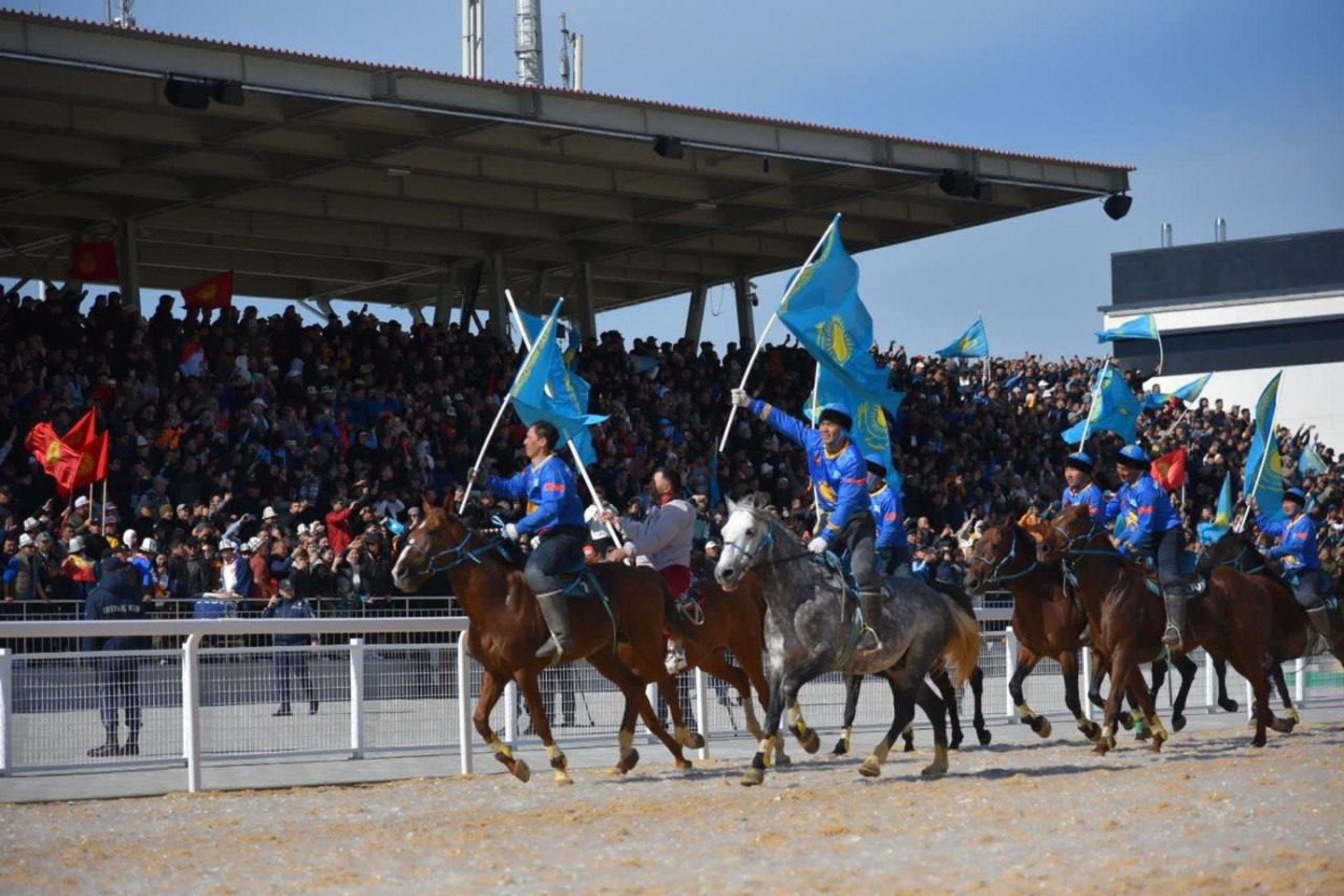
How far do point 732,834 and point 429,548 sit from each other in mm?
4338

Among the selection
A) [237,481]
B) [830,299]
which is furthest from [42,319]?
[830,299]

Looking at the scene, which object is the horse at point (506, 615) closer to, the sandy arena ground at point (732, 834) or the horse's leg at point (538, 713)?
the horse's leg at point (538, 713)

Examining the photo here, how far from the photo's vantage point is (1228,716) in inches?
837

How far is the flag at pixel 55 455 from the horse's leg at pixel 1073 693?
11209mm

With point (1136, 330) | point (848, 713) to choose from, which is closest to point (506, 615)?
point (848, 713)

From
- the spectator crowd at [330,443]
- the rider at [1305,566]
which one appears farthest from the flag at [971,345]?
the rider at [1305,566]

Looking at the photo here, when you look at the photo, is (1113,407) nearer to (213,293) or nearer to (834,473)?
(213,293)

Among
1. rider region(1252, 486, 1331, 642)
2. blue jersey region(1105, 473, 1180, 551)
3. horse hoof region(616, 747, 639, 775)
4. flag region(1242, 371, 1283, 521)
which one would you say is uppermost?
flag region(1242, 371, 1283, 521)

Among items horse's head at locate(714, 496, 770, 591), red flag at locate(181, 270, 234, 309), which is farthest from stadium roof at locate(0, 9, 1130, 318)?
horse's head at locate(714, 496, 770, 591)

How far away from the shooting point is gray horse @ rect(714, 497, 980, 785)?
1329cm

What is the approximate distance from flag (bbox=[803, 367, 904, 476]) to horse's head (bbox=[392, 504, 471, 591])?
7584 millimetres

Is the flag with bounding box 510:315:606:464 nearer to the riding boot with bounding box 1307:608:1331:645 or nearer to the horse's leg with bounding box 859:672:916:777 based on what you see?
the horse's leg with bounding box 859:672:916:777

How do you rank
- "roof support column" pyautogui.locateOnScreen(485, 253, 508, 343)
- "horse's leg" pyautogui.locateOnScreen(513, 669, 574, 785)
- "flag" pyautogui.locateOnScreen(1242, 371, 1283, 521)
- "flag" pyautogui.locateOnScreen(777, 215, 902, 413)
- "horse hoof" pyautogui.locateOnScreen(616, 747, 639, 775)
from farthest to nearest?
1. "roof support column" pyautogui.locateOnScreen(485, 253, 508, 343)
2. "flag" pyautogui.locateOnScreen(1242, 371, 1283, 521)
3. "flag" pyautogui.locateOnScreen(777, 215, 902, 413)
4. "horse hoof" pyautogui.locateOnScreen(616, 747, 639, 775)
5. "horse's leg" pyautogui.locateOnScreen(513, 669, 574, 785)

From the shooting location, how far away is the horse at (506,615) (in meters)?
14.0
